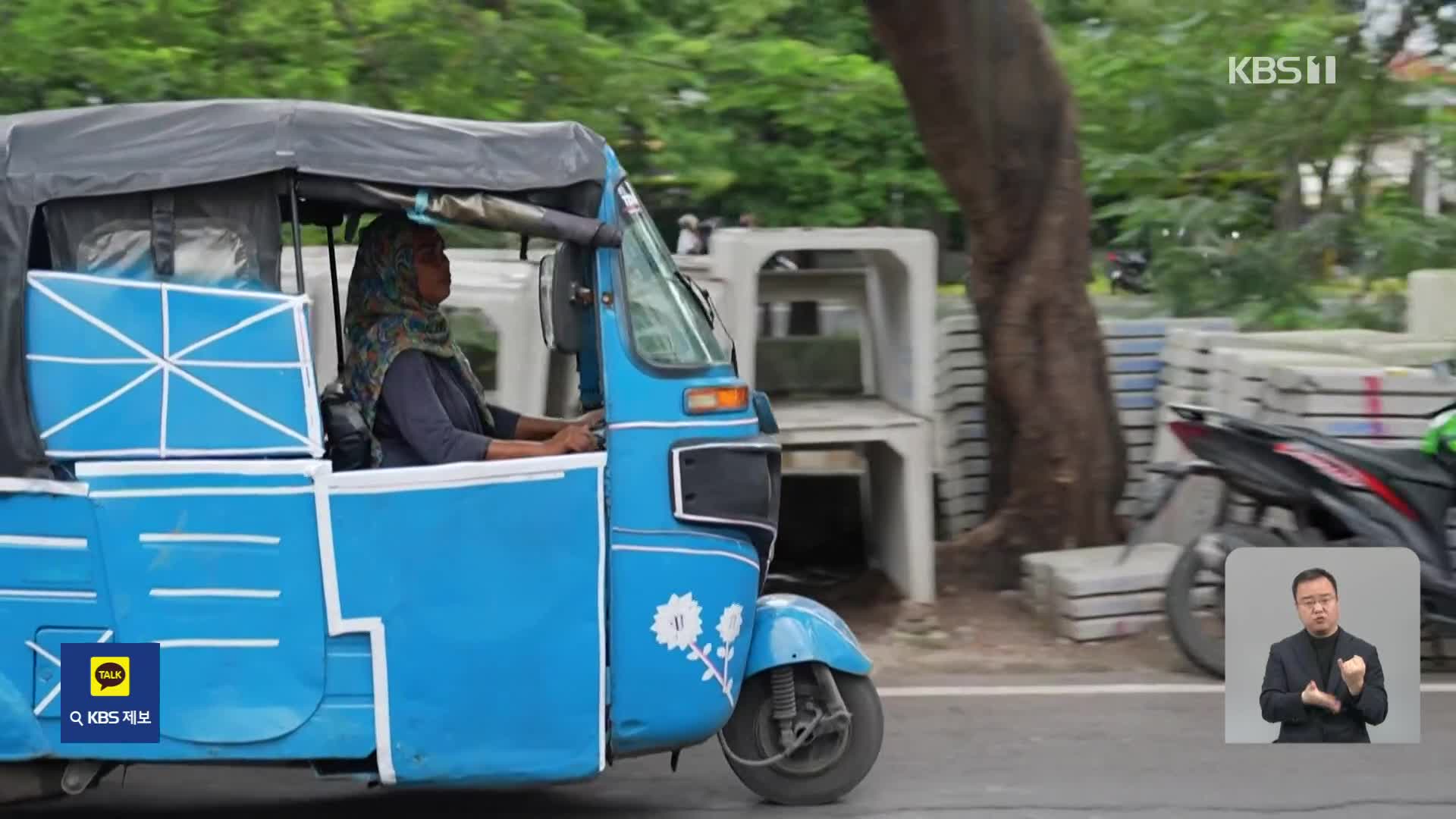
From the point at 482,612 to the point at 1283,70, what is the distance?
8467 millimetres

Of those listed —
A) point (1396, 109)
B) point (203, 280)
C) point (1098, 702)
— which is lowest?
point (1098, 702)

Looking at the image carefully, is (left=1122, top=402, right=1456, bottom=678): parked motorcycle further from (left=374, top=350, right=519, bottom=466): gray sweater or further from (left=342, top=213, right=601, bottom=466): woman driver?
(left=374, top=350, right=519, bottom=466): gray sweater

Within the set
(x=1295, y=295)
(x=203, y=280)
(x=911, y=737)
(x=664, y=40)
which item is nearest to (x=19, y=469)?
(x=203, y=280)

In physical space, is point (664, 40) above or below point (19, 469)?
above

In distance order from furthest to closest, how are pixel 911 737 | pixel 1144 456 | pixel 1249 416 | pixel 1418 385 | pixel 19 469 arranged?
pixel 1144 456
pixel 1249 416
pixel 1418 385
pixel 911 737
pixel 19 469

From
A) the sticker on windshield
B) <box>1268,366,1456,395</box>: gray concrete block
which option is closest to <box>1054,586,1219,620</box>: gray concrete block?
<box>1268,366,1456,395</box>: gray concrete block

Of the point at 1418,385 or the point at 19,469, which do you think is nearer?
the point at 19,469

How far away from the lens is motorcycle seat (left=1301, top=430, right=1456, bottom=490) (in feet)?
22.4

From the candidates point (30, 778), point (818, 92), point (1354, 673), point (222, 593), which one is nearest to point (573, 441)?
point (222, 593)

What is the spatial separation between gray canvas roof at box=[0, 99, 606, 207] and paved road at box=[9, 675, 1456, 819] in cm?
204

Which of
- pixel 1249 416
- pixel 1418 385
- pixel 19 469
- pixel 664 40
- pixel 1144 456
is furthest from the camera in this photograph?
pixel 664 40

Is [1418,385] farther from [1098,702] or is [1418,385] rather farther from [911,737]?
[911,737]

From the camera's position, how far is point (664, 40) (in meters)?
11.0

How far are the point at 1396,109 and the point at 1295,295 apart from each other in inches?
55.6
